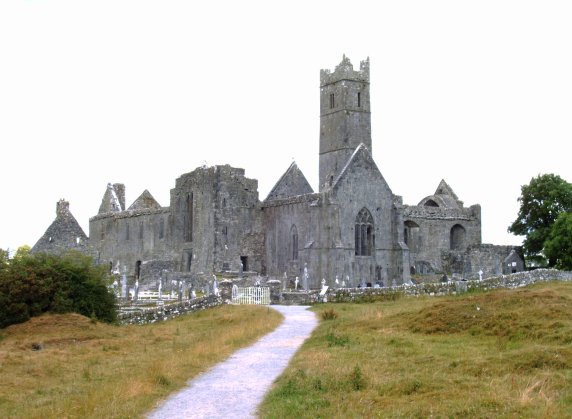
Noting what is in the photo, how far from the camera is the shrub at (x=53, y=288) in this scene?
96.2ft

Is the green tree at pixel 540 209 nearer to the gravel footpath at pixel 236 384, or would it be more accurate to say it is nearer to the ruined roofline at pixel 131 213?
the ruined roofline at pixel 131 213

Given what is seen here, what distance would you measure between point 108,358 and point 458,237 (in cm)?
5296

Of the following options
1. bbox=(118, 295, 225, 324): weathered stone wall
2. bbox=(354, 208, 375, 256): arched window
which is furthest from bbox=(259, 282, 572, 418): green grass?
bbox=(354, 208, 375, 256): arched window

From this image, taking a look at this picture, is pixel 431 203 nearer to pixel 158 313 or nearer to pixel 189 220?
pixel 189 220

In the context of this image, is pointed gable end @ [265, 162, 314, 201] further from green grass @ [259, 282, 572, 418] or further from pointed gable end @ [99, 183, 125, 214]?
green grass @ [259, 282, 572, 418]

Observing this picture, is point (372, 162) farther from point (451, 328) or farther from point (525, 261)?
point (451, 328)

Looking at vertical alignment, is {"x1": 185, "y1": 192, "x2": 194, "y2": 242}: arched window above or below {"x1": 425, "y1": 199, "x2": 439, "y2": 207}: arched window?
below

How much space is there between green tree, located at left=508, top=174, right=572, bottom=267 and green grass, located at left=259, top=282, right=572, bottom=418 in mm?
43968

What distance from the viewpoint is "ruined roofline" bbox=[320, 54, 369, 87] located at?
68438mm

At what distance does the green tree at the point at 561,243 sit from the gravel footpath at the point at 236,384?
138 ft

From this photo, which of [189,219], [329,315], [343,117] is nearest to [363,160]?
[343,117]

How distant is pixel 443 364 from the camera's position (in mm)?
18125

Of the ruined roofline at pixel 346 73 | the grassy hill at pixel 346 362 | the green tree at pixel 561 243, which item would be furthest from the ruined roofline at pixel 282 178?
the grassy hill at pixel 346 362

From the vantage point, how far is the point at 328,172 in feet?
226
